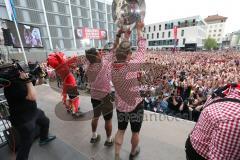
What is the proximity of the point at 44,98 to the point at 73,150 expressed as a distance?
304cm

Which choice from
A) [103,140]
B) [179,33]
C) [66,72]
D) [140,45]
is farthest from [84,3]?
[140,45]

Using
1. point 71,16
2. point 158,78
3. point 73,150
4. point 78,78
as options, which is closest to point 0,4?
point 71,16

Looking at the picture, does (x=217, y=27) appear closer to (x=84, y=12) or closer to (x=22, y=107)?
(x=84, y=12)

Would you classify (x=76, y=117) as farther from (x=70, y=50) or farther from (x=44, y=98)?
(x=70, y=50)

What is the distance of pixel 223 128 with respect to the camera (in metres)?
0.76

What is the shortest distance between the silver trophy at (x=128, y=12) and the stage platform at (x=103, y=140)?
179cm

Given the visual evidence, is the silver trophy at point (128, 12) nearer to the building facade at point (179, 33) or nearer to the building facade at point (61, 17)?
the building facade at point (61, 17)

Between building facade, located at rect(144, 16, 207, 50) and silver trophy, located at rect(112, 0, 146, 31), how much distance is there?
3826 cm

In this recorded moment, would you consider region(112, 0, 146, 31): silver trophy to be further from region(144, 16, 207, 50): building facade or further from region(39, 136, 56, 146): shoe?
region(144, 16, 207, 50): building facade

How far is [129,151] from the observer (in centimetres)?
219

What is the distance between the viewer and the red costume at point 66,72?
3.01 m

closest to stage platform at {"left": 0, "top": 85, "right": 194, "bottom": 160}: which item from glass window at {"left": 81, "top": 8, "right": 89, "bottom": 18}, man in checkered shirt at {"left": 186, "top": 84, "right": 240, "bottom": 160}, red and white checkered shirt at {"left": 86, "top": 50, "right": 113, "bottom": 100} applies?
red and white checkered shirt at {"left": 86, "top": 50, "right": 113, "bottom": 100}

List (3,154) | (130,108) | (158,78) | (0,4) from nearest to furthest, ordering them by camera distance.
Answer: (130,108), (3,154), (158,78), (0,4)

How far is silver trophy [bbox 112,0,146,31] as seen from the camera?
189 cm
